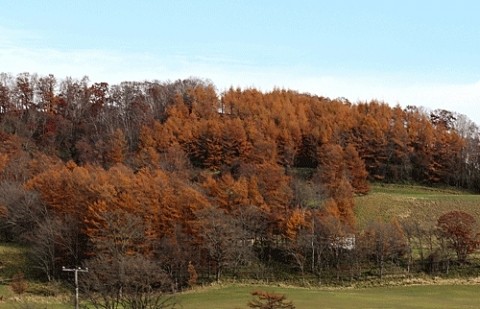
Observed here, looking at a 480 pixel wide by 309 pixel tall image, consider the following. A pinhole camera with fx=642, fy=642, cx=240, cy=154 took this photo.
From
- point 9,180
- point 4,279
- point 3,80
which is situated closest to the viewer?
point 4,279

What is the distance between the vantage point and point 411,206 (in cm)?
6531

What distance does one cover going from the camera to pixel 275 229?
54.7 meters

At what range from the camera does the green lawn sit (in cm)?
3769

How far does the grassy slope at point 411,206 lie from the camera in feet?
205

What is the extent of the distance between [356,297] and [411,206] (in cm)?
2616

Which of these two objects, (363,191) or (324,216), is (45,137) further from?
(324,216)

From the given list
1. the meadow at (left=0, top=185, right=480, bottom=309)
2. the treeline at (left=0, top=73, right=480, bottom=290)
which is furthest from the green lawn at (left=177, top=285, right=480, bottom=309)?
the treeline at (left=0, top=73, right=480, bottom=290)

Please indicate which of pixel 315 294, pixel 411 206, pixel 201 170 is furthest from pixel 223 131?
pixel 315 294

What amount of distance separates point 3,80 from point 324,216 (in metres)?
77.3

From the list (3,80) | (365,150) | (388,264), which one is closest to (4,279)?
(388,264)

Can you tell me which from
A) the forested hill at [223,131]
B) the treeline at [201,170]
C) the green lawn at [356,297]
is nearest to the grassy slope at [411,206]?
the treeline at [201,170]

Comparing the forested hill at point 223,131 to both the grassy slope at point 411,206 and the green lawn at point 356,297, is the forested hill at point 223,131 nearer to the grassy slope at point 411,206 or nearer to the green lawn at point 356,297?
the grassy slope at point 411,206

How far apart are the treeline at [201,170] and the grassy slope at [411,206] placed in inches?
118

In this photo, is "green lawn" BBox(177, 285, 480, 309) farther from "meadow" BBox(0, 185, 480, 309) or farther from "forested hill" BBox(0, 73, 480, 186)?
"forested hill" BBox(0, 73, 480, 186)
